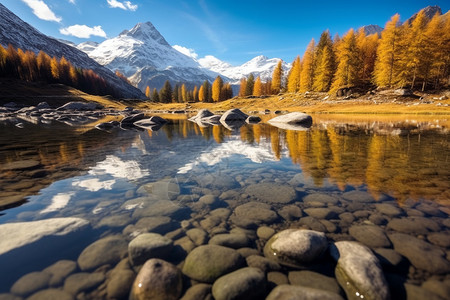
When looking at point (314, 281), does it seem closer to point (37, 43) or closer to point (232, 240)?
point (232, 240)

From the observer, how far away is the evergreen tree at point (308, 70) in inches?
2213

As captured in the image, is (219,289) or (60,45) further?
(60,45)

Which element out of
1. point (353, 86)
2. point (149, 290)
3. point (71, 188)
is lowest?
point (149, 290)

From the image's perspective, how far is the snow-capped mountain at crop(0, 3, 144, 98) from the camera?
163125mm

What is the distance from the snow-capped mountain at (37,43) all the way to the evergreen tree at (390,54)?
548 feet

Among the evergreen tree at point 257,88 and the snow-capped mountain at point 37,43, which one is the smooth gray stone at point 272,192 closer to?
the evergreen tree at point 257,88

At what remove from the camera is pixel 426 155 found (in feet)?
25.7

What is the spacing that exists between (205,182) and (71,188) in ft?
10.6

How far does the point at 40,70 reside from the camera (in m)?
85.0

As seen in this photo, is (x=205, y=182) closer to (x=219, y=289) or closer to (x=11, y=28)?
(x=219, y=289)

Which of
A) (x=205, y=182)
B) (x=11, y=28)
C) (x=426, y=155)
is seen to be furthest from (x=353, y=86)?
(x=11, y=28)

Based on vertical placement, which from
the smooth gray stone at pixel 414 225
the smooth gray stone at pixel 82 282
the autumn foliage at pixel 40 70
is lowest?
the smooth gray stone at pixel 414 225

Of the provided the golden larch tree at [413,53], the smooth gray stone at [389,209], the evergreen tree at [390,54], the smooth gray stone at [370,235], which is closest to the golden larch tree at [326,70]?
the evergreen tree at [390,54]

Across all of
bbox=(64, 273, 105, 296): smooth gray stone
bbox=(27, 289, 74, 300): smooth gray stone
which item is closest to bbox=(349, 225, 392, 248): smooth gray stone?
bbox=(64, 273, 105, 296): smooth gray stone
